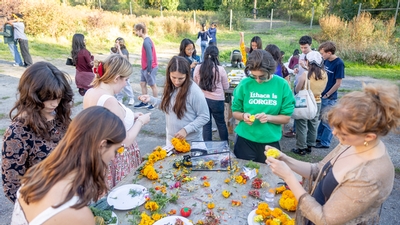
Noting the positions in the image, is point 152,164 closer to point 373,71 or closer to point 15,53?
point 15,53

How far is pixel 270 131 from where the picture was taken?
2887 mm

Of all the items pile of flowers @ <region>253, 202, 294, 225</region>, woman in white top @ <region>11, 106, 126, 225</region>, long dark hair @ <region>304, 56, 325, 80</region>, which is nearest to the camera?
woman in white top @ <region>11, 106, 126, 225</region>

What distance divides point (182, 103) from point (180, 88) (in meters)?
0.17

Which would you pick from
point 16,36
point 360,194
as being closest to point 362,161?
point 360,194

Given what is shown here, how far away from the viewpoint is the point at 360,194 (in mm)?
1418

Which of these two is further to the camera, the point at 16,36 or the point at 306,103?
the point at 16,36

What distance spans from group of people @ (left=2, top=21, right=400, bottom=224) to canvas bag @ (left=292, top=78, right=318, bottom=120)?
1.67m

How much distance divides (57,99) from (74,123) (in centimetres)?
82

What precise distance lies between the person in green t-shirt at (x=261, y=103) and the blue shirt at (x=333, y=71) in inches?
99.3

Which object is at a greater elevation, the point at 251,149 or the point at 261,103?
the point at 261,103

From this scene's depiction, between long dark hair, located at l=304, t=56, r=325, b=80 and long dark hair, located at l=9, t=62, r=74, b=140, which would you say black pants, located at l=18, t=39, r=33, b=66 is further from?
long dark hair, located at l=304, t=56, r=325, b=80

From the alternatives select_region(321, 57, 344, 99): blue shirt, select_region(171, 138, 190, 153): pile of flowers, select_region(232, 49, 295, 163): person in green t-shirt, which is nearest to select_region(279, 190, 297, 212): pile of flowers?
select_region(232, 49, 295, 163): person in green t-shirt

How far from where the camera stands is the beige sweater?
4.66ft

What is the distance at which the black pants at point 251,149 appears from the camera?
2.98 meters
